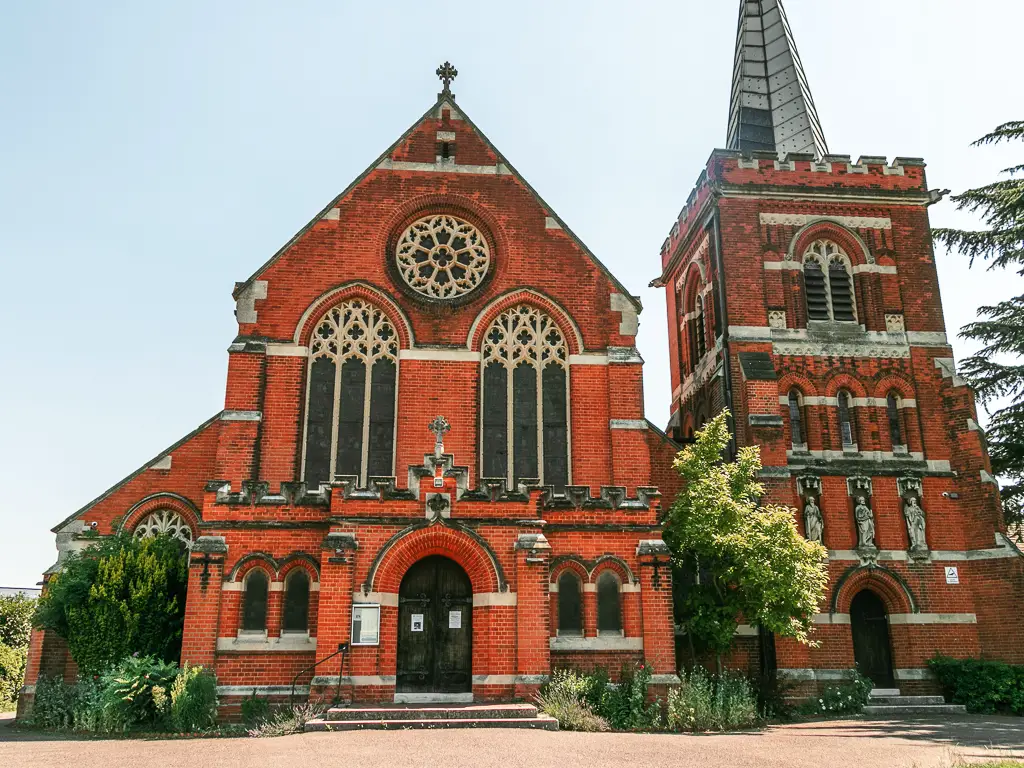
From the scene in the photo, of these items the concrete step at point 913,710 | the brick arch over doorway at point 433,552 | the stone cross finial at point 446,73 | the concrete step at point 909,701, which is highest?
the stone cross finial at point 446,73

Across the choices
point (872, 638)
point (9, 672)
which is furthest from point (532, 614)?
point (9, 672)

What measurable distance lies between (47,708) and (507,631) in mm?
9833

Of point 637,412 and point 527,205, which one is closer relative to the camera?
point 637,412

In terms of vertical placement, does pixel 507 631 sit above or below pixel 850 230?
below

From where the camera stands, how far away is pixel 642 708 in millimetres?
16688

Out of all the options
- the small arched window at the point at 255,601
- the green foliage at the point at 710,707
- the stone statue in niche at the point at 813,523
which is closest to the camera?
the green foliage at the point at 710,707

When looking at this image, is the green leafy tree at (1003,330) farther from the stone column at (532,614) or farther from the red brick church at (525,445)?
the stone column at (532,614)

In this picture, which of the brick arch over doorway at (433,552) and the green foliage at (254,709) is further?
the brick arch over doorway at (433,552)

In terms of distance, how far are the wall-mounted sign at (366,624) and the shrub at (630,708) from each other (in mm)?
4581

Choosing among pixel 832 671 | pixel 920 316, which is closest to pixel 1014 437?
pixel 920 316

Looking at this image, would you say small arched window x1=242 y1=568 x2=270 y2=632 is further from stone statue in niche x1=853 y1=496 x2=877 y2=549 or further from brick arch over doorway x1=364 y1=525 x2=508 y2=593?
stone statue in niche x1=853 y1=496 x2=877 y2=549

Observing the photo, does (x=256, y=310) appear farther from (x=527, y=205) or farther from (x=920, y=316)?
(x=920, y=316)

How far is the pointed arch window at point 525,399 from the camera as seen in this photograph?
20.9 metres

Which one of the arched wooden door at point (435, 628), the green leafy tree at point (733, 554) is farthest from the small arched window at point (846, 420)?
the arched wooden door at point (435, 628)
